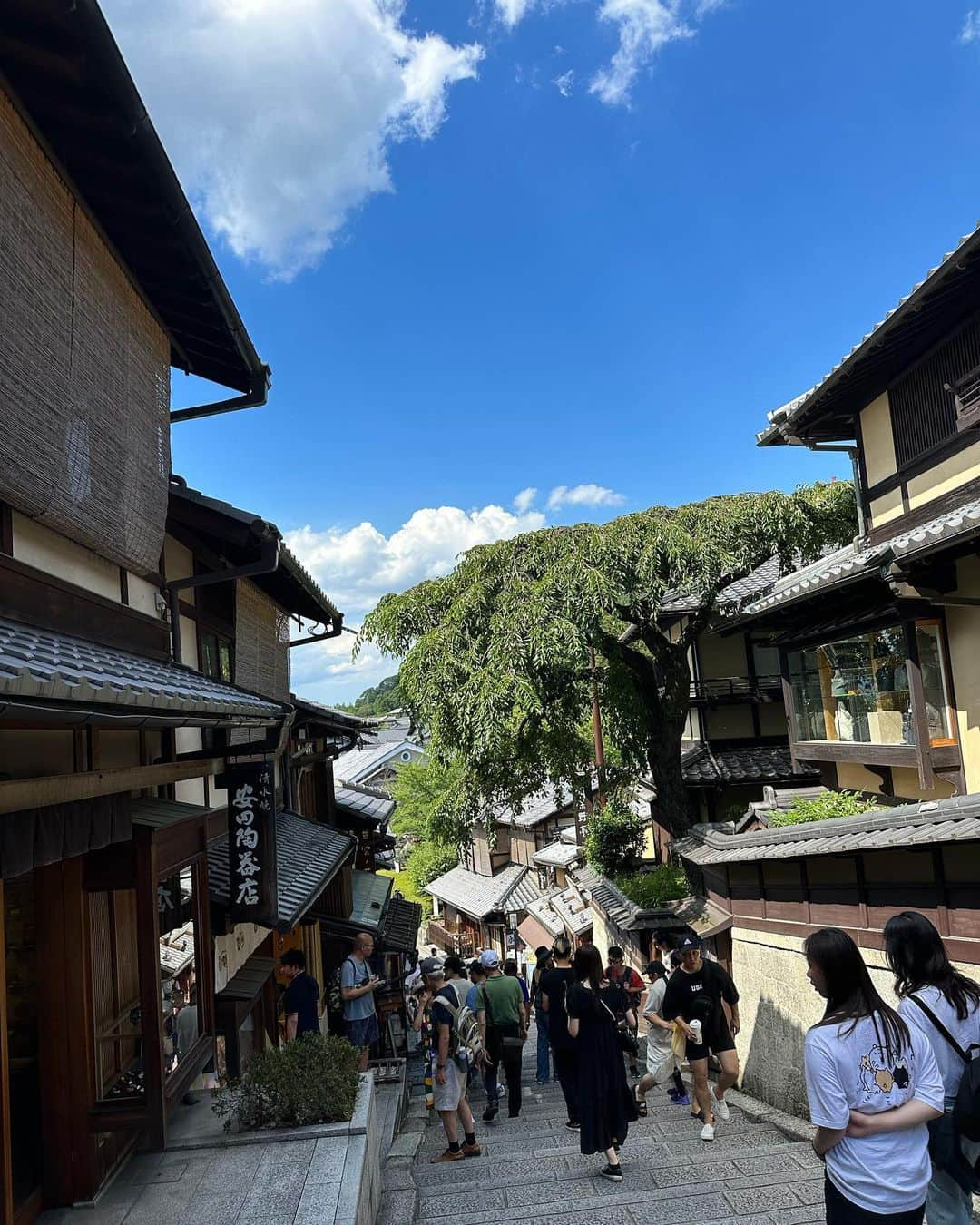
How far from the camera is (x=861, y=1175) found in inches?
129

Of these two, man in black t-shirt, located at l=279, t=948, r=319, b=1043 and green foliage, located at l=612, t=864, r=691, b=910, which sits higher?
man in black t-shirt, located at l=279, t=948, r=319, b=1043

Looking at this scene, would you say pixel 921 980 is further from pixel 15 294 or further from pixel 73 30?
pixel 73 30

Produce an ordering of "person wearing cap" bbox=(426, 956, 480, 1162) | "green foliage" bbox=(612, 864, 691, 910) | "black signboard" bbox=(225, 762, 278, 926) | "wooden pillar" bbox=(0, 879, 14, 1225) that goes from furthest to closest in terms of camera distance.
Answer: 1. "green foliage" bbox=(612, 864, 691, 910)
2. "black signboard" bbox=(225, 762, 278, 926)
3. "person wearing cap" bbox=(426, 956, 480, 1162)
4. "wooden pillar" bbox=(0, 879, 14, 1225)

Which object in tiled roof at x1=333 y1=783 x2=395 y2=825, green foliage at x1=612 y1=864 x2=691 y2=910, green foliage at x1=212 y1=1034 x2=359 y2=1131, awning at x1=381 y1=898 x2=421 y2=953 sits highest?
tiled roof at x1=333 y1=783 x2=395 y2=825

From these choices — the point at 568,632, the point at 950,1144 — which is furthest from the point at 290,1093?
the point at 568,632

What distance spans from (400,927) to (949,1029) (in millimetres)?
19425

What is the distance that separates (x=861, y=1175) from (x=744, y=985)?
10848mm

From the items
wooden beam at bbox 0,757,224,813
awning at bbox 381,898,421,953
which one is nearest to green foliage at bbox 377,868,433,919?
awning at bbox 381,898,421,953

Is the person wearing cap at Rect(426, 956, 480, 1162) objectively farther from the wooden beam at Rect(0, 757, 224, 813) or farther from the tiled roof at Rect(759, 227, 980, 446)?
the tiled roof at Rect(759, 227, 980, 446)

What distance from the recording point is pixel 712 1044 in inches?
303

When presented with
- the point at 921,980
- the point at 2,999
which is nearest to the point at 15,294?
the point at 2,999

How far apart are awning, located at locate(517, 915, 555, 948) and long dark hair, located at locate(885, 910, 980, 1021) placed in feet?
94.7

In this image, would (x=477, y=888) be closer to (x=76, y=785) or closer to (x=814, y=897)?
(x=814, y=897)

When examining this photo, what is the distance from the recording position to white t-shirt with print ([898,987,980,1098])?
12.5 feet
